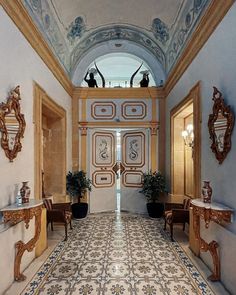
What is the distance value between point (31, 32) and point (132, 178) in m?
4.37

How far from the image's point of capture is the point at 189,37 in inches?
154

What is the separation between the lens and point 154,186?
5781 mm

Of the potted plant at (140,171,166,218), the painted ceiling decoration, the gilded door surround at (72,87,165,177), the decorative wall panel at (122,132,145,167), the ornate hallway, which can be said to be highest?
the painted ceiling decoration

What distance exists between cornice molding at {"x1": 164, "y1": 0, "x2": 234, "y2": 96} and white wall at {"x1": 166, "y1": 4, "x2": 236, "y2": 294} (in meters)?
0.09

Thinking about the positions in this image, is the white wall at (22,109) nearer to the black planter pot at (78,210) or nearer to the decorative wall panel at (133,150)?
the black planter pot at (78,210)

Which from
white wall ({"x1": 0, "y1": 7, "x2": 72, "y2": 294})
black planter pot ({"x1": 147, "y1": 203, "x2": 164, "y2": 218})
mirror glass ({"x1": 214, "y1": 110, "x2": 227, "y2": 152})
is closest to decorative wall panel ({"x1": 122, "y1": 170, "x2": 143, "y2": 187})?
black planter pot ({"x1": 147, "y1": 203, "x2": 164, "y2": 218})

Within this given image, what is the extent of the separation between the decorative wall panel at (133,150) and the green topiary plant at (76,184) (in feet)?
4.32

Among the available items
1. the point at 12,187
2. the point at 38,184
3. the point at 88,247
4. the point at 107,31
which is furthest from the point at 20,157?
the point at 107,31

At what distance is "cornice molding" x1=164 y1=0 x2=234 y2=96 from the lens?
8.91 feet

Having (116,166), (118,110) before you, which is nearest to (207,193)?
(116,166)

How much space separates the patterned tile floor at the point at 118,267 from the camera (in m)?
2.67

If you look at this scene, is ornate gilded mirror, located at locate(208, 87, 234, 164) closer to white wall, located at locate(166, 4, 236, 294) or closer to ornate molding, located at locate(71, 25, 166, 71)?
white wall, located at locate(166, 4, 236, 294)

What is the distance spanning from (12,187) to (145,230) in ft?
9.76

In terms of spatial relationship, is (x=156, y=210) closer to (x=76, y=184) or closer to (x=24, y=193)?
(x=76, y=184)
